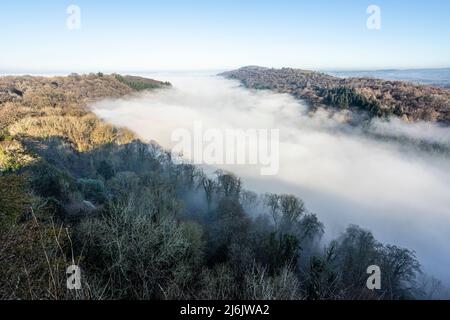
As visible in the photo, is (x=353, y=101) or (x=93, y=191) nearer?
(x=93, y=191)

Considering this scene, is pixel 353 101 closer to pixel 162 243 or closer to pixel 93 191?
pixel 93 191

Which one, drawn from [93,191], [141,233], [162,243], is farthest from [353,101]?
[141,233]

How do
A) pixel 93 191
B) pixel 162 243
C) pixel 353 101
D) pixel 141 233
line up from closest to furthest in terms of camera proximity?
pixel 141 233, pixel 162 243, pixel 93 191, pixel 353 101

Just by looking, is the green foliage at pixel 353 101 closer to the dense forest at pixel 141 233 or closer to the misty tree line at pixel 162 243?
the dense forest at pixel 141 233

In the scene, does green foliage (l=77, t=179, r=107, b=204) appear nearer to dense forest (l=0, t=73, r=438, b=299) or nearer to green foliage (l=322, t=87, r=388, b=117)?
dense forest (l=0, t=73, r=438, b=299)

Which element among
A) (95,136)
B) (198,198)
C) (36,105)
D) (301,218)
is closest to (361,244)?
(301,218)

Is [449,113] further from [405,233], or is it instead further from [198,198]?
[198,198]

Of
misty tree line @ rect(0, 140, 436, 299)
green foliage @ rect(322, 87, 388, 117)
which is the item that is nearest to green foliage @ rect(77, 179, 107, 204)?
misty tree line @ rect(0, 140, 436, 299)
